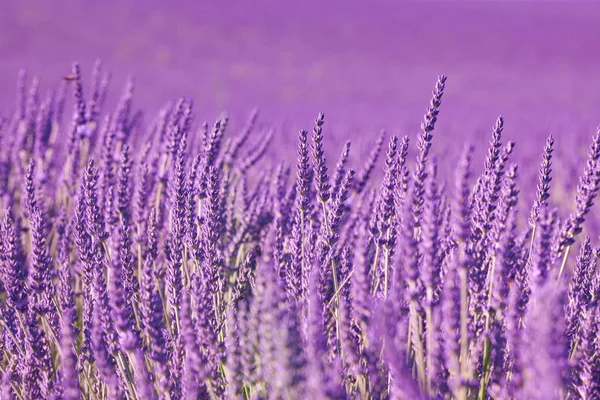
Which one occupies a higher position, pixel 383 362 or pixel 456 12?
pixel 456 12

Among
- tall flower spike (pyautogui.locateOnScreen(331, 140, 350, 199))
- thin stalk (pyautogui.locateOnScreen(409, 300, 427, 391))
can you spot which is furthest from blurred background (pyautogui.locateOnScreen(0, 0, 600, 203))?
thin stalk (pyautogui.locateOnScreen(409, 300, 427, 391))

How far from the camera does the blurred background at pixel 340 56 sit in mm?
10195

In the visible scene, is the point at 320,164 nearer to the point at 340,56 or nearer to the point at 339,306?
the point at 339,306

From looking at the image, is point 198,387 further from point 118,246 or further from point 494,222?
point 494,222

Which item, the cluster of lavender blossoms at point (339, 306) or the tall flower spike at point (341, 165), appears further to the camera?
the tall flower spike at point (341, 165)

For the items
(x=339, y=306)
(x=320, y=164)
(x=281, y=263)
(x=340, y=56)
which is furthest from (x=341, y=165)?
(x=340, y=56)

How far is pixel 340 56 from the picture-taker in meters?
17.2

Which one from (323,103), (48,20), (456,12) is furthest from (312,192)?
(456,12)

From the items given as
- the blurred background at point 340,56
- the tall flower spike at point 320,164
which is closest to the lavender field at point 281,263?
the tall flower spike at point 320,164

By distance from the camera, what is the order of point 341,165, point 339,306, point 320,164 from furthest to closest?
point 341,165, point 320,164, point 339,306

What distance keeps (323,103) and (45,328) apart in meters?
10.7

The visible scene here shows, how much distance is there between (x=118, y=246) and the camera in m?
1.38

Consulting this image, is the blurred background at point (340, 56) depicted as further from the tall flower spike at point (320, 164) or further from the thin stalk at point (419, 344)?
the thin stalk at point (419, 344)

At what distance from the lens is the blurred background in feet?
33.4
